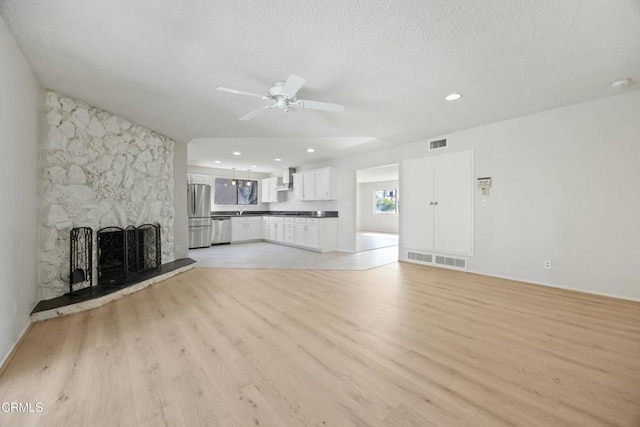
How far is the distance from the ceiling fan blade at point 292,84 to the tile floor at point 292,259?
3219 mm

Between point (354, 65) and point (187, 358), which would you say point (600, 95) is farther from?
point (187, 358)

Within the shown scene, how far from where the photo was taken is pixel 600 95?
9.78 ft

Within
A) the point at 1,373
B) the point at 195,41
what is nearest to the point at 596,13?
the point at 195,41

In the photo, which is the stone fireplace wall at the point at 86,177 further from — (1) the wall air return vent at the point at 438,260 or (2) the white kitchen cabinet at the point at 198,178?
(1) the wall air return vent at the point at 438,260

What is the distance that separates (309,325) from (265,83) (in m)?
2.52

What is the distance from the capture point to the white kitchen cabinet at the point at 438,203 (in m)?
4.29

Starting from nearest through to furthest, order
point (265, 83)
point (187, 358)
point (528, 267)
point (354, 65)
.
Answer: point (187, 358) → point (354, 65) → point (265, 83) → point (528, 267)

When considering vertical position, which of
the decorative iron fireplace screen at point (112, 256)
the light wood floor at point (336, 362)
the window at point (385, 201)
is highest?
the window at point (385, 201)

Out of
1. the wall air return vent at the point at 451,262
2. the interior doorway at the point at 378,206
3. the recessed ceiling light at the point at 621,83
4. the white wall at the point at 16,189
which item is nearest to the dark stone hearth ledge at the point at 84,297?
the white wall at the point at 16,189

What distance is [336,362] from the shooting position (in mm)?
1795

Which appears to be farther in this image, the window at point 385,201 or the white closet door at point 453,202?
the window at point 385,201

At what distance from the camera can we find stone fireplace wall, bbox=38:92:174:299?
273cm

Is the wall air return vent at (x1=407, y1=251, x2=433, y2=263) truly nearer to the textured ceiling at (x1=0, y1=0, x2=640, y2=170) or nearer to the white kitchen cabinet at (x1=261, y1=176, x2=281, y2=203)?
the textured ceiling at (x1=0, y1=0, x2=640, y2=170)

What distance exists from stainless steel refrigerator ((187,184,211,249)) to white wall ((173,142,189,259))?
6.77 ft
